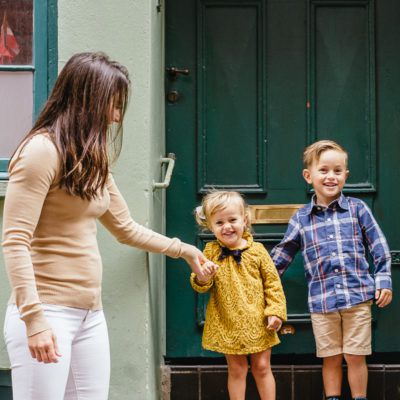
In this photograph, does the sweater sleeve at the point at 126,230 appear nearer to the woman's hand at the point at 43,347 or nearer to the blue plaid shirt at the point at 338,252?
the woman's hand at the point at 43,347

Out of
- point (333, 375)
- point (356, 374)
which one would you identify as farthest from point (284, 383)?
point (356, 374)

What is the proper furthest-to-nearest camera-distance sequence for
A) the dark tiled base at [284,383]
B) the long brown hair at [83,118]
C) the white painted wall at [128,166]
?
the dark tiled base at [284,383]
the white painted wall at [128,166]
the long brown hair at [83,118]

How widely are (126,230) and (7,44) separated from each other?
139 cm

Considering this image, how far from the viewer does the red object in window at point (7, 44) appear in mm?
4277

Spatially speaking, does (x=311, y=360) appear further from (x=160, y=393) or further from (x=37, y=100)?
(x=37, y=100)

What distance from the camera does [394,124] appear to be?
15.9 ft

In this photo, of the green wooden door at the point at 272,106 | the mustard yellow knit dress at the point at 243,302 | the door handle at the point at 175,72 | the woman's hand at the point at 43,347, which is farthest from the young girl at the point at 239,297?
the woman's hand at the point at 43,347

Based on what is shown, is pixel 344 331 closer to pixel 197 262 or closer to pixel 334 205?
pixel 334 205

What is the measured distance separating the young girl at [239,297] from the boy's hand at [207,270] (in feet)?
0.50

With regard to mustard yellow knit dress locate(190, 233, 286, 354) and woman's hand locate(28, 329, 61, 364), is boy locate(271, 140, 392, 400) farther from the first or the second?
woman's hand locate(28, 329, 61, 364)

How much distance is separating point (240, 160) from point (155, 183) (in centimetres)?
76

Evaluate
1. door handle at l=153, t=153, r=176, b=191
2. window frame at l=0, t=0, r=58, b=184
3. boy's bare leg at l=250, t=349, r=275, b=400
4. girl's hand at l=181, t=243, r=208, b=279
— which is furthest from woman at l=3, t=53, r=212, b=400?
boy's bare leg at l=250, t=349, r=275, b=400

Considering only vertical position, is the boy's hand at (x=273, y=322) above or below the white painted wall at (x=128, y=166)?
below

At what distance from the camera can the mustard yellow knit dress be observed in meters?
4.18
